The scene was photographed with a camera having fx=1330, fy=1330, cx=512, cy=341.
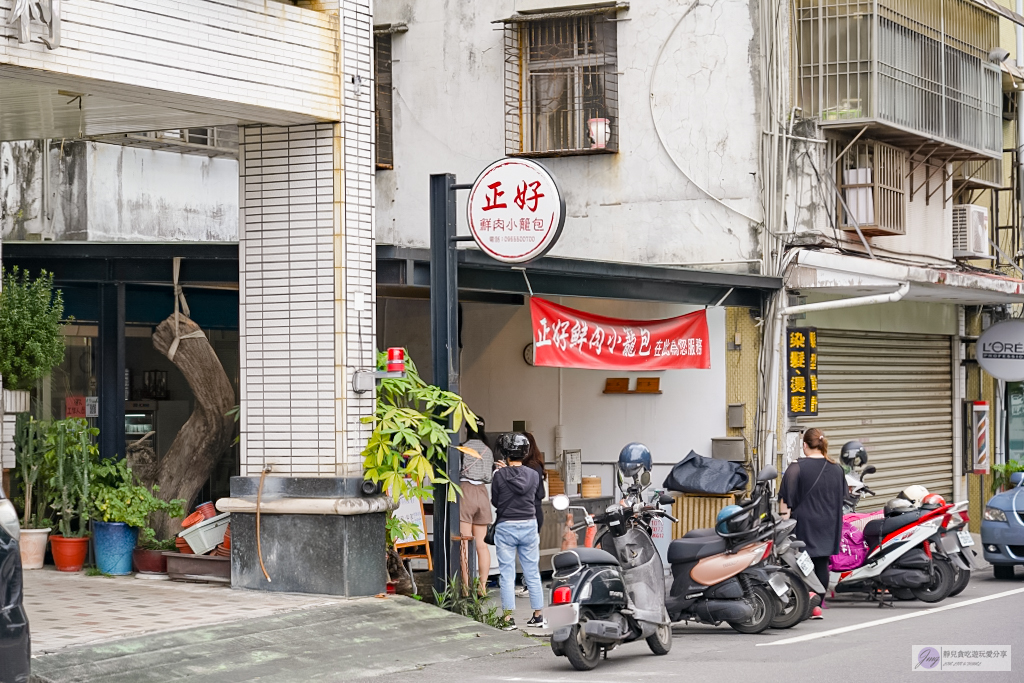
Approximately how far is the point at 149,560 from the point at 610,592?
5057 millimetres

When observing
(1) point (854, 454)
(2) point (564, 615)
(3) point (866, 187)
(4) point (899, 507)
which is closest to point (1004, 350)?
(3) point (866, 187)

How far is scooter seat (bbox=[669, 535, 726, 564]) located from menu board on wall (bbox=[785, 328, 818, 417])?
17.2 feet

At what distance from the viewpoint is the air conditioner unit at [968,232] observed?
814 inches

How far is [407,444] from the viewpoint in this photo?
38.3ft

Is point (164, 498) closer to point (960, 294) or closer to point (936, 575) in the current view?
point (936, 575)

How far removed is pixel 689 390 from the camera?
1675 centimetres

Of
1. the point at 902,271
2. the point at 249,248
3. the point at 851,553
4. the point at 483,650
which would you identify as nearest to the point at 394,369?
the point at 249,248

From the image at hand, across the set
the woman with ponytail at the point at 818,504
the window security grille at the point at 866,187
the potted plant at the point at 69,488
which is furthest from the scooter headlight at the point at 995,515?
the potted plant at the point at 69,488

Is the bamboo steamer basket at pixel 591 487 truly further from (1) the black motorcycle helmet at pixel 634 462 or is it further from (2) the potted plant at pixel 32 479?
(2) the potted plant at pixel 32 479

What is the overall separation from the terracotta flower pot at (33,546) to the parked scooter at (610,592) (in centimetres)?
588

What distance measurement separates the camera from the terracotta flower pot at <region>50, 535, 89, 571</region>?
43.1ft

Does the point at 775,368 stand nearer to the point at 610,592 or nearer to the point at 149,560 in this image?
the point at 610,592

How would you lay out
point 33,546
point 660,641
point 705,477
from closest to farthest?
point 660,641 < point 33,546 < point 705,477

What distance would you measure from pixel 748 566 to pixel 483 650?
245cm
